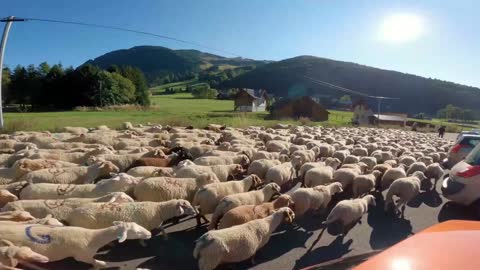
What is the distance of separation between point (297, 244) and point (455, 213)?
15.4 ft

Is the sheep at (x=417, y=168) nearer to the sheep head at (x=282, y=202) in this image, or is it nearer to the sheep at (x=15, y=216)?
the sheep head at (x=282, y=202)

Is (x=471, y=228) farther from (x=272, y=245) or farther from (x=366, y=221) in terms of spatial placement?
(x=366, y=221)

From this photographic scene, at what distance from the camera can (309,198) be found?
26.6 feet

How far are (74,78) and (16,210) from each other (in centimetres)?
6087

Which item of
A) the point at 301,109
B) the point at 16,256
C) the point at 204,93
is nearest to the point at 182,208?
the point at 16,256

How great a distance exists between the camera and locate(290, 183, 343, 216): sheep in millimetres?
8016

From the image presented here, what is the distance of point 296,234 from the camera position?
760 centimetres

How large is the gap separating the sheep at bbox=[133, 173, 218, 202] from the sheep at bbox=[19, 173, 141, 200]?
15.7 inches

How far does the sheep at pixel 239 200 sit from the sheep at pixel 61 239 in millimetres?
1972

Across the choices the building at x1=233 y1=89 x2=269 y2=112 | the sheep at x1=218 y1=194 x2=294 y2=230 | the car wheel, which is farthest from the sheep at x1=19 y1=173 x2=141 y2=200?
the building at x1=233 y1=89 x2=269 y2=112

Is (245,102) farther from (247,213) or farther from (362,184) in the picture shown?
(247,213)

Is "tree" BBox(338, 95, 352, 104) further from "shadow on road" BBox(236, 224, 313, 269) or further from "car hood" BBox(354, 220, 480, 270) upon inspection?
"car hood" BBox(354, 220, 480, 270)

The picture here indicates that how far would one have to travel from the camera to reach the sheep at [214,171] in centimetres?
927

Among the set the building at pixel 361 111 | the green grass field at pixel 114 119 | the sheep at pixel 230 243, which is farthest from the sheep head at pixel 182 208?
the building at pixel 361 111
